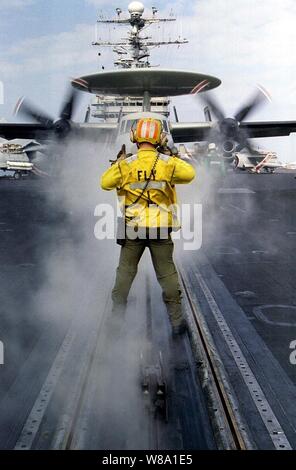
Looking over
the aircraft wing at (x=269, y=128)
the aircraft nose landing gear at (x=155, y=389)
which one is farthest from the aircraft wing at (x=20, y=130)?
the aircraft nose landing gear at (x=155, y=389)

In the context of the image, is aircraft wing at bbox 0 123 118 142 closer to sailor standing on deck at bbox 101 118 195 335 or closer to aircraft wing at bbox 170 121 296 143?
aircraft wing at bbox 170 121 296 143

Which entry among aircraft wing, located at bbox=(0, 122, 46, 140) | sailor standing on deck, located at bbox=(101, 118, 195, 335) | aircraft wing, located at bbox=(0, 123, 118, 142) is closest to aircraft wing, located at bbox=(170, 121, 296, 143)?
aircraft wing, located at bbox=(0, 123, 118, 142)

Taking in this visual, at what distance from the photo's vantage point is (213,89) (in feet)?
65.4

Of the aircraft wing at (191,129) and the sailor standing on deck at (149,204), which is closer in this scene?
the sailor standing on deck at (149,204)

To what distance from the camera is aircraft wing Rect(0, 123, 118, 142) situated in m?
19.9

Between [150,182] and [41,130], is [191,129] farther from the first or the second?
[150,182]

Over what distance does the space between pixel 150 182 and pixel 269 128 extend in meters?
23.1

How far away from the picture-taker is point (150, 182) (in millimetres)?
5031

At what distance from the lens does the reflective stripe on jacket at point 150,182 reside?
5023 millimetres

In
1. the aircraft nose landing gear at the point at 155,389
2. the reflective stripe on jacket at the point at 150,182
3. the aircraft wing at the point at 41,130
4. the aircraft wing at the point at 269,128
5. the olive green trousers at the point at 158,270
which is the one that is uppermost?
the aircraft wing at the point at 269,128

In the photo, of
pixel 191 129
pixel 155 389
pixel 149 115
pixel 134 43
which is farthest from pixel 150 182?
pixel 134 43

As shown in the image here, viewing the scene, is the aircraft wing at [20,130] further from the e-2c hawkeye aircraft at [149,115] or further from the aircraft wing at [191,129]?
the aircraft wing at [191,129]

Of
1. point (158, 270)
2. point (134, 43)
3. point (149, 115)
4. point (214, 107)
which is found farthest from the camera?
point (134, 43)

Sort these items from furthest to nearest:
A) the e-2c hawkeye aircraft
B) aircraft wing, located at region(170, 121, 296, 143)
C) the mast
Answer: the mast
aircraft wing, located at region(170, 121, 296, 143)
the e-2c hawkeye aircraft
